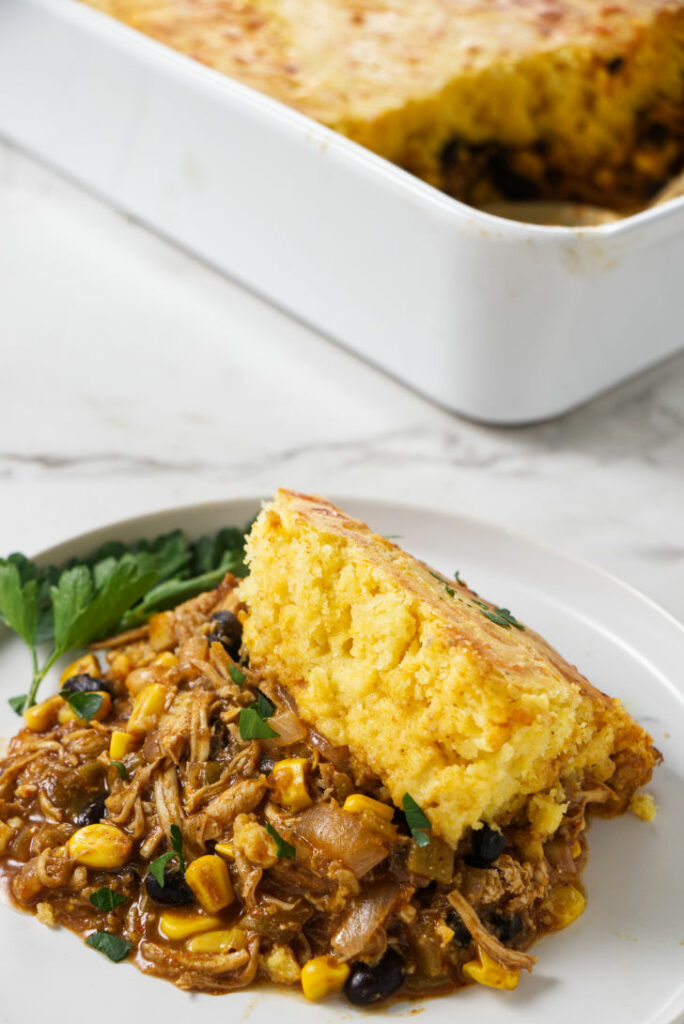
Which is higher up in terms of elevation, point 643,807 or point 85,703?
point 643,807

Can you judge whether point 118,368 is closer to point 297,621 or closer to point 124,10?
point 124,10

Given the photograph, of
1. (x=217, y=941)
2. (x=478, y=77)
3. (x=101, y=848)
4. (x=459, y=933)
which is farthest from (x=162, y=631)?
(x=478, y=77)

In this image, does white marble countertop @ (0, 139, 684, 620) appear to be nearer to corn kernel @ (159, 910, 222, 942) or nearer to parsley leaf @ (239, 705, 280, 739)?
parsley leaf @ (239, 705, 280, 739)

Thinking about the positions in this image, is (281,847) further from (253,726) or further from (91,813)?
(91,813)

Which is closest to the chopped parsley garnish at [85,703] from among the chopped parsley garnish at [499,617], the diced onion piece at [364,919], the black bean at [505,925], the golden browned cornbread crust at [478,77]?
the diced onion piece at [364,919]

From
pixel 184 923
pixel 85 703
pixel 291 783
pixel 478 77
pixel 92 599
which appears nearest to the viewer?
pixel 184 923

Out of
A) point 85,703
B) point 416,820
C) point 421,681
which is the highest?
point 421,681
